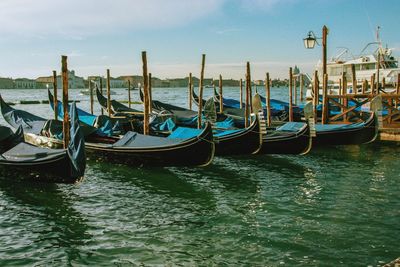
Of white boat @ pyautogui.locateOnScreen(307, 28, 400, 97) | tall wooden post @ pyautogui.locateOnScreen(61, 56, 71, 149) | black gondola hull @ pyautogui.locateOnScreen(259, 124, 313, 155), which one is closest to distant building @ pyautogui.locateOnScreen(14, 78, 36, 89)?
white boat @ pyautogui.locateOnScreen(307, 28, 400, 97)

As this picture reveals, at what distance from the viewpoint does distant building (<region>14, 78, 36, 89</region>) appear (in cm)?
12512

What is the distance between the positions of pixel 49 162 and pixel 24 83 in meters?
131

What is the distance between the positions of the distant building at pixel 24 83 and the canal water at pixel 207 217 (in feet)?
418

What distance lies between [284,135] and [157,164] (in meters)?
3.25

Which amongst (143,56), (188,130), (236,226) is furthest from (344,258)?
(143,56)

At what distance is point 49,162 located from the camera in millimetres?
6926

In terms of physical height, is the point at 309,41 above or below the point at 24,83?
below

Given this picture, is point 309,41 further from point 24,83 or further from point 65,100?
point 24,83

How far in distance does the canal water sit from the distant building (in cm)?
12735

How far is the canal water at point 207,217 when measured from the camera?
16.1ft

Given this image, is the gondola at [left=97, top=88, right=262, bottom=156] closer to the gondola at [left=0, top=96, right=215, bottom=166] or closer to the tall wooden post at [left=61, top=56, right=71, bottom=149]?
the gondola at [left=0, top=96, right=215, bottom=166]

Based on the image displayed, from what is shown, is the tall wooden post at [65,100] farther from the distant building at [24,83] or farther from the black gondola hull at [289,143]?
the distant building at [24,83]

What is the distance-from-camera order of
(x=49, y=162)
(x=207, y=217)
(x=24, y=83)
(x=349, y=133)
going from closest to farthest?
(x=207, y=217)
(x=49, y=162)
(x=349, y=133)
(x=24, y=83)

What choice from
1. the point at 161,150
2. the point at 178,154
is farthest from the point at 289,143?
the point at 161,150
